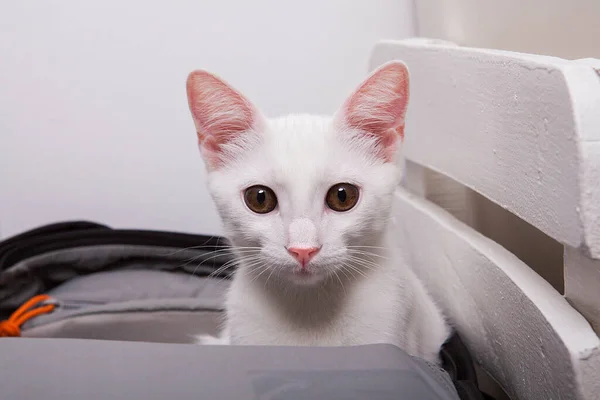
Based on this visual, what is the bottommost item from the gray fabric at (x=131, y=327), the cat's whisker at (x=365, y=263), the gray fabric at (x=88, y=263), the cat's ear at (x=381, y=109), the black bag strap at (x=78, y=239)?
the gray fabric at (x=131, y=327)

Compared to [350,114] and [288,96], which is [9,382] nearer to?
[350,114]

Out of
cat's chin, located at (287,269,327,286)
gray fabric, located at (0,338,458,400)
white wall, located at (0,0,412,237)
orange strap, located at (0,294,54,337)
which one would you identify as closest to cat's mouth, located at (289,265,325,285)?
cat's chin, located at (287,269,327,286)

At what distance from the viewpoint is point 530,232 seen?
1.13 meters

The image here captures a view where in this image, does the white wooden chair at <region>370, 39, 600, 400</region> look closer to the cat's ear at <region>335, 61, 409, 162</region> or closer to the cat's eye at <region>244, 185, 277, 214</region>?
the cat's ear at <region>335, 61, 409, 162</region>

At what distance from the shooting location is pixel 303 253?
810 mm

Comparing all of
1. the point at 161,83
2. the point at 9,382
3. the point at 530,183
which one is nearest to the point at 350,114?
the point at 530,183

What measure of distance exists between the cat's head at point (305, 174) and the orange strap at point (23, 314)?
25.8 inches

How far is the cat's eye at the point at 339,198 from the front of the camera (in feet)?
2.88

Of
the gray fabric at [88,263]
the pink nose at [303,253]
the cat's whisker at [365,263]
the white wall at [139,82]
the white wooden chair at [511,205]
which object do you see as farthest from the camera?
the white wall at [139,82]

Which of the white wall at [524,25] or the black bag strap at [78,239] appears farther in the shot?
the black bag strap at [78,239]

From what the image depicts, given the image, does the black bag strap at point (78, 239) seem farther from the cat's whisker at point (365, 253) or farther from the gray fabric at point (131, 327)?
the cat's whisker at point (365, 253)

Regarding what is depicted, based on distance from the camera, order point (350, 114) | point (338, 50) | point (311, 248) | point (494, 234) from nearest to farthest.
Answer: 1. point (311, 248)
2. point (350, 114)
3. point (494, 234)
4. point (338, 50)

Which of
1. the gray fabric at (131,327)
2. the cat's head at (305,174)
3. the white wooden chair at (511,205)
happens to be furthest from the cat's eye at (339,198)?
the gray fabric at (131,327)

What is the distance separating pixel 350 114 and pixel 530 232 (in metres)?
0.44
